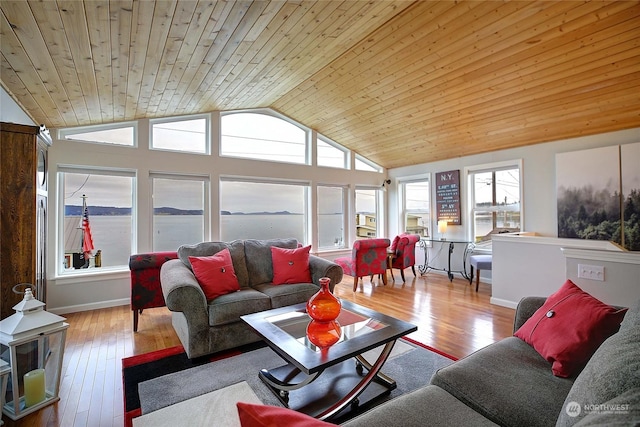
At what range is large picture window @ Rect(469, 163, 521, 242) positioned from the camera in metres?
4.93

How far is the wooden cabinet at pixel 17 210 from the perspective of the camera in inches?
82.8

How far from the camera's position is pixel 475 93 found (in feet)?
12.3

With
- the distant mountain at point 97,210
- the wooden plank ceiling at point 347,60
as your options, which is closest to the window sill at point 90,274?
the distant mountain at point 97,210

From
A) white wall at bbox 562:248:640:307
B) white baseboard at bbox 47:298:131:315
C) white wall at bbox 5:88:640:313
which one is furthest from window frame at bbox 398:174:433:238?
white baseboard at bbox 47:298:131:315

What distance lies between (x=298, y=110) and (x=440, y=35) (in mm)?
2824

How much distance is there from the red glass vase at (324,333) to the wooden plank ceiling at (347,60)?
2.37 metres

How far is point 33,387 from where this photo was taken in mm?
1873

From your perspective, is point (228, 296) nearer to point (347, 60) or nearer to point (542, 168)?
point (347, 60)

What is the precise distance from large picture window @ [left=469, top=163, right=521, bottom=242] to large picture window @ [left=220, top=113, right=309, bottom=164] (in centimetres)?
326

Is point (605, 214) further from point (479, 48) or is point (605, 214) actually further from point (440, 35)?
point (440, 35)

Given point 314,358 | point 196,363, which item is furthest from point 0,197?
point 314,358

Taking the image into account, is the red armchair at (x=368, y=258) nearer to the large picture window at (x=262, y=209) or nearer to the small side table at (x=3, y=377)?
the large picture window at (x=262, y=209)

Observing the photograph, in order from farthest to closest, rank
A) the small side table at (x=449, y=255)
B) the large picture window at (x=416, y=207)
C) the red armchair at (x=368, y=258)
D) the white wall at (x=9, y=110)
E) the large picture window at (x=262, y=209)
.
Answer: the large picture window at (x=416, y=207), the small side table at (x=449, y=255), the large picture window at (x=262, y=209), the red armchair at (x=368, y=258), the white wall at (x=9, y=110)

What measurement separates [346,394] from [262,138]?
4.46m
